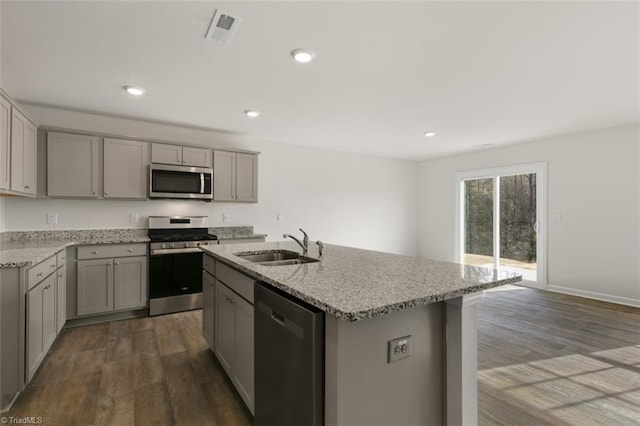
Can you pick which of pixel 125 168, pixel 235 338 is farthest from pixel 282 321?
pixel 125 168

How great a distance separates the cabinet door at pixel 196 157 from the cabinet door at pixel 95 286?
1450mm

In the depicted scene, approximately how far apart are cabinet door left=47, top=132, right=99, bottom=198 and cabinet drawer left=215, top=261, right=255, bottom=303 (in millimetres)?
2190

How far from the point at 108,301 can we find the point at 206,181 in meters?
1.72

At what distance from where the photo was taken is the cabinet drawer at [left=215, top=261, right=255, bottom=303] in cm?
177

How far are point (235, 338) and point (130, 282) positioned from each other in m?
2.18

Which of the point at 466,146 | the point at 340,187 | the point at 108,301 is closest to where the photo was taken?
the point at 108,301

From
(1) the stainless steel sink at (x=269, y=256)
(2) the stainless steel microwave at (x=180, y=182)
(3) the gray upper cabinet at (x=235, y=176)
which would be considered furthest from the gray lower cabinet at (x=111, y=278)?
(1) the stainless steel sink at (x=269, y=256)

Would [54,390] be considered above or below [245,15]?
below

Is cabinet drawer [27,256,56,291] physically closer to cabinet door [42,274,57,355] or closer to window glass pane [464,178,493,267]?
cabinet door [42,274,57,355]

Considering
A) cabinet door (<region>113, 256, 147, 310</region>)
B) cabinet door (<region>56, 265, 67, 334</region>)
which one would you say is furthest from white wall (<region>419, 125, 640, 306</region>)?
cabinet door (<region>56, 265, 67, 334</region>)

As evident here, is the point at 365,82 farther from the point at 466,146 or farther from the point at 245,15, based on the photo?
the point at 466,146

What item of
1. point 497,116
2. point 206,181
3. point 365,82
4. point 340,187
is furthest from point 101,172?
point 497,116

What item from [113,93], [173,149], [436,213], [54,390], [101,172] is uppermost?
[113,93]

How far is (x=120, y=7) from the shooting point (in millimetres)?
1829
